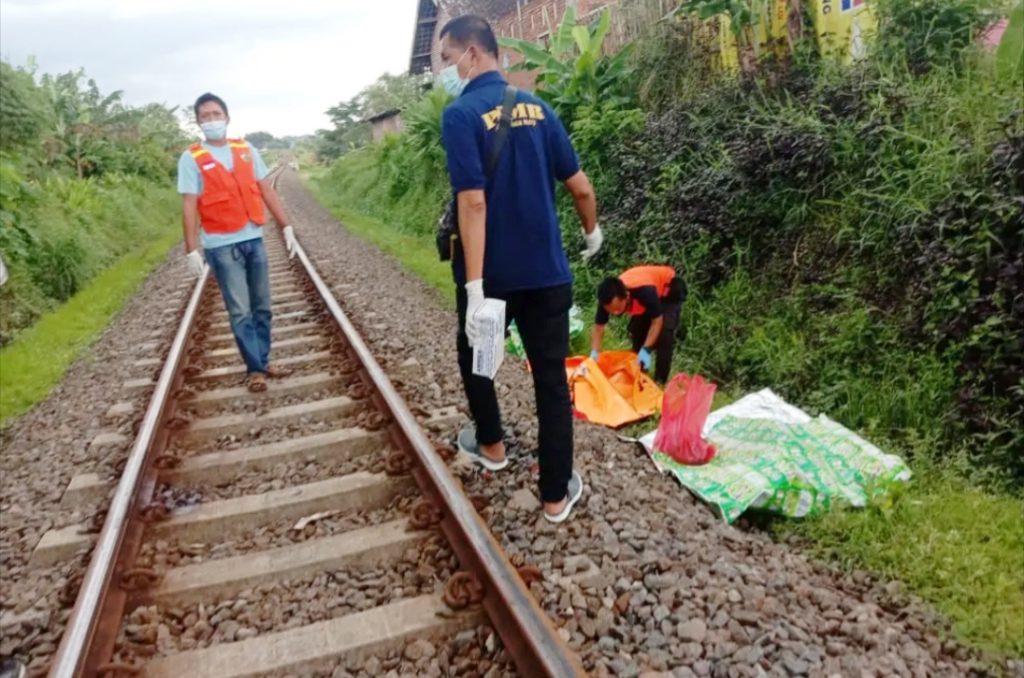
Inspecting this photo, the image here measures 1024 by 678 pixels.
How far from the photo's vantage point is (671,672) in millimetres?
2498

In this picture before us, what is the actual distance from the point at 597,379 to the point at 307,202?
1003 inches

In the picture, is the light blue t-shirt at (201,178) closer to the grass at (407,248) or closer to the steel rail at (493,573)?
the steel rail at (493,573)

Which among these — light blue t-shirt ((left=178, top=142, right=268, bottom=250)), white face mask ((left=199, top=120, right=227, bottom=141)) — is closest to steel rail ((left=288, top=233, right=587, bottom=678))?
light blue t-shirt ((left=178, top=142, right=268, bottom=250))

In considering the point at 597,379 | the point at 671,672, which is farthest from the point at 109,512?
the point at 597,379

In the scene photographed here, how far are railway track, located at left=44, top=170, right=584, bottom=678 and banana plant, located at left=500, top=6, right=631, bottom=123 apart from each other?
550 centimetres

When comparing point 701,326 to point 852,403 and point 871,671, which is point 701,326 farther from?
point 871,671

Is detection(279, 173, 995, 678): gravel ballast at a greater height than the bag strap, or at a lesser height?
lesser

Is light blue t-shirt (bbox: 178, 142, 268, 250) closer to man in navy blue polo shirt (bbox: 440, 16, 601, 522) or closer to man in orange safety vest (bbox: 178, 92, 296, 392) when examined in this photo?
man in orange safety vest (bbox: 178, 92, 296, 392)

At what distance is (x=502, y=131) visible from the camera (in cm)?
305

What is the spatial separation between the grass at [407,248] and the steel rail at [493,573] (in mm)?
4559

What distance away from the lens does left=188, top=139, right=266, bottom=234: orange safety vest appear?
5180 mm

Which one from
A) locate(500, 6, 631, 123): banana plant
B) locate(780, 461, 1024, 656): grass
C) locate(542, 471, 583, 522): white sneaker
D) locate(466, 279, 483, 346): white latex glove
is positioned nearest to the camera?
locate(780, 461, 1024, 656): grass

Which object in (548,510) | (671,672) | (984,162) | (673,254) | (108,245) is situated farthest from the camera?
(108,245)

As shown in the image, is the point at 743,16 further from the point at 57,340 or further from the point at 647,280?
the point at 57,340
